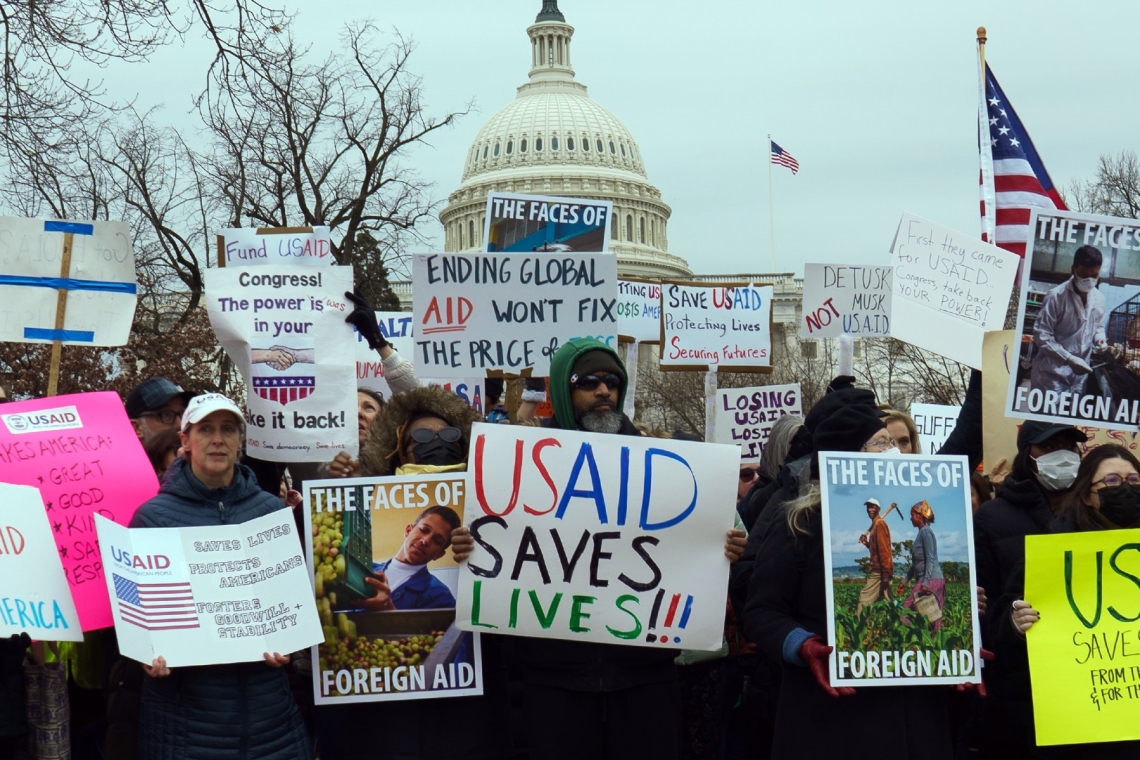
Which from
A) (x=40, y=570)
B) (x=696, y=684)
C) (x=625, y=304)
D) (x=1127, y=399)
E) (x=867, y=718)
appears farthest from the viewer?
(x=625, y=304)

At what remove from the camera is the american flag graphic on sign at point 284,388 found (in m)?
6.79

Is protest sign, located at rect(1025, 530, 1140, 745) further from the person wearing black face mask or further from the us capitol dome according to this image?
the us capitol dome

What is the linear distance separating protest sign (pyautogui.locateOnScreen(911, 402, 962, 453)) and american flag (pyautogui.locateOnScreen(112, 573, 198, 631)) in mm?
6694

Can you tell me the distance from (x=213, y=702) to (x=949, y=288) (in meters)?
4.29

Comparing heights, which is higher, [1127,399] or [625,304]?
[625,304]

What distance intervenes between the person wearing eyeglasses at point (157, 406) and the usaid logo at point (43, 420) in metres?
0.74

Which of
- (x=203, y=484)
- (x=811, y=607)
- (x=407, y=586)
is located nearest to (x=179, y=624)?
(x=203, y=484)

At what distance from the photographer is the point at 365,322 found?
22.5 feet

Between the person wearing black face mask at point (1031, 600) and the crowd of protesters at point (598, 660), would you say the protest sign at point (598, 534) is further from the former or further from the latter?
the person wearing black face mask at point (1031, 600)

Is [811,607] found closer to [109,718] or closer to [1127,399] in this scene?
[1127,399]

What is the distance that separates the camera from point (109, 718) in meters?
5.14

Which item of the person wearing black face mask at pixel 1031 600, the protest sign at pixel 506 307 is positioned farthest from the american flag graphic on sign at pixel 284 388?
the person wearing black face mask at pixel 1031 600

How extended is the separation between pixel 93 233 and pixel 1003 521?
3900 millimetres

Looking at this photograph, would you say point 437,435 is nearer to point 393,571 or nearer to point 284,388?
point 393,571
